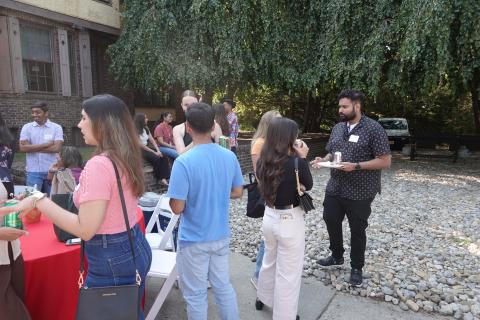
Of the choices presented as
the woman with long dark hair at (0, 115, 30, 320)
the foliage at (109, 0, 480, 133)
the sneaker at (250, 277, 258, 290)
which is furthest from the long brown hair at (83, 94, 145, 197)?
the foliage at (109, 0, 480, 133)

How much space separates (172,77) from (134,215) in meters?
9.85

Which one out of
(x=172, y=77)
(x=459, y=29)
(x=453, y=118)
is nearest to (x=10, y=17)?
(x=172, y=77)

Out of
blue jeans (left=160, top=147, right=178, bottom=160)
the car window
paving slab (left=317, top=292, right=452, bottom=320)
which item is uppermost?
the car window

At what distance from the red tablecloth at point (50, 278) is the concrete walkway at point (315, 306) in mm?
1025

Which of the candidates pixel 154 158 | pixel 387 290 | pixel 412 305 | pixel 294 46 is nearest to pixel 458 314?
pixel 412 305

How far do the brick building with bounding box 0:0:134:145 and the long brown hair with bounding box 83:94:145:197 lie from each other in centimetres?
992

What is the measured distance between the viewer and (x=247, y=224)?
Answer: 5.77 metres

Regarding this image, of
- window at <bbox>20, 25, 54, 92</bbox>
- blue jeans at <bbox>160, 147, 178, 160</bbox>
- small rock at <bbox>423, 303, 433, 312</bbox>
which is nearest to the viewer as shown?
small rock at <bbox>423, 303, 433, 312</bbox>

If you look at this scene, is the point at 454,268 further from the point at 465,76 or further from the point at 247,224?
the point at 465,76

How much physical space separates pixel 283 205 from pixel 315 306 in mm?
1209

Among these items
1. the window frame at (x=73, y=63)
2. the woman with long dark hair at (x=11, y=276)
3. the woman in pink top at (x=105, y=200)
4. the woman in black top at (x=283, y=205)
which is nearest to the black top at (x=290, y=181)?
the woman in black top at (x=283, y=205)

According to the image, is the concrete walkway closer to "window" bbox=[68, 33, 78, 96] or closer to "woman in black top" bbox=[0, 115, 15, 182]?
"woman in black top" bbox=[0, 115, 15, 182]

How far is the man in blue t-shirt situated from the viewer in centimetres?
240

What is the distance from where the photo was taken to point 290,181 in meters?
2.83
